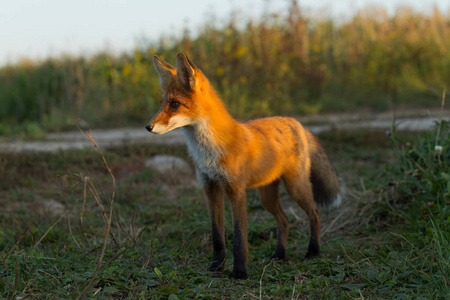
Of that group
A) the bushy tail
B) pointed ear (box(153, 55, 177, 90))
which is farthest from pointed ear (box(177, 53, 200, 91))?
the bushy tail

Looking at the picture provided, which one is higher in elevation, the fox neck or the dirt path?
the fox neck

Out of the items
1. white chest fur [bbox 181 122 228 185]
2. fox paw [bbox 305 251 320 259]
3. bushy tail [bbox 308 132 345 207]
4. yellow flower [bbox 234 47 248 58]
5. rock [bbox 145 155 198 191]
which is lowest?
fox paw [bbox 305 251 320 259]

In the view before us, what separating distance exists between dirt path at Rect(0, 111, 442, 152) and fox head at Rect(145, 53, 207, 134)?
14.7 ft

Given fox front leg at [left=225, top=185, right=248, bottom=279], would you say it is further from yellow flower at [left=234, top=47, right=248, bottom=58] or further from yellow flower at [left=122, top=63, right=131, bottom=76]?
yellow flower at [left=122, top=63, right=131, bottom=76]

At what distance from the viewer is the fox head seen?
3.54 meters

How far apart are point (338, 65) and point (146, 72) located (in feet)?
19.6

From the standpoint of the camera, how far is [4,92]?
1302 centimetres

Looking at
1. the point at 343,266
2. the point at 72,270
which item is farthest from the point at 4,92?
the point at 343,266

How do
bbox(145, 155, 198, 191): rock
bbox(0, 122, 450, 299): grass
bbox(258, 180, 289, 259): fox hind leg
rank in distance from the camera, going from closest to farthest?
1. bbox(0, 122, 450, 299): grass
2. bbox(258, 180, 289, 259): fox hind leg
3. bbox(145, 155, 198, 191): rock

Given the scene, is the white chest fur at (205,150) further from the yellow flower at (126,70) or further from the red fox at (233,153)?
the yellow flower at (126,70)

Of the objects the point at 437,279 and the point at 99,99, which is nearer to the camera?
the point at 437,279

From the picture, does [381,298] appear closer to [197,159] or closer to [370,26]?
[197,159]

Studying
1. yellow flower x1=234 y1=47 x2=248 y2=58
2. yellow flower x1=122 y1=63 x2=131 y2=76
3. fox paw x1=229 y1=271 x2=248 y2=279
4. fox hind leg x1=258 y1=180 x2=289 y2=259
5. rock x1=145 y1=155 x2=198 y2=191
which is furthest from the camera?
yellow flower x1=122 y1=63 x2=131 y2=76

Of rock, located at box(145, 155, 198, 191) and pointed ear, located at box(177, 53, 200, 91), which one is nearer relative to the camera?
pointed ear, located at box(177, 53, 200, 91)
